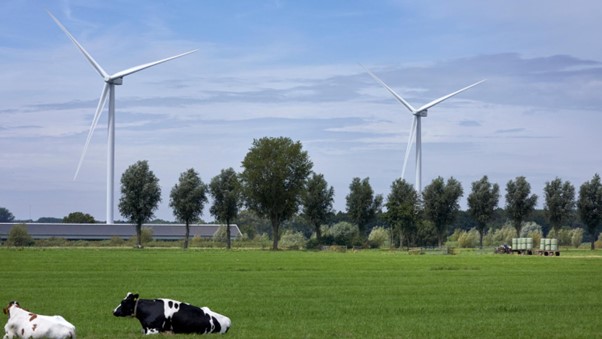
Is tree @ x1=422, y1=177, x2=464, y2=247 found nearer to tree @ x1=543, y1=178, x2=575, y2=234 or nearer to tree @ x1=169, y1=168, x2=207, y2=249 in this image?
tree @ x1=543, y1=178, x2=575, y2=234

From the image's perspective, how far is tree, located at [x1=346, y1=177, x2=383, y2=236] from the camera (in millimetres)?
129125

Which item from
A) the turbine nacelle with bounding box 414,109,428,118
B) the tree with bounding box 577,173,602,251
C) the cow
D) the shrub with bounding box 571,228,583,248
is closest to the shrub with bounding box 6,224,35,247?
the turbine nacelle with bounding box 414,109,428,118

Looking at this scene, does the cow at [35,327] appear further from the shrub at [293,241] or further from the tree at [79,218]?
the tree at [79,218]

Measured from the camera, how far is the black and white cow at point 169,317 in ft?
63.7

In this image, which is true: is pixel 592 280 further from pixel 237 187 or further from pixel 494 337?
pixel 237 187

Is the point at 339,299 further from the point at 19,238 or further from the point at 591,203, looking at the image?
the point at 591,203

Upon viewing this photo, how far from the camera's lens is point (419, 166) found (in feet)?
378

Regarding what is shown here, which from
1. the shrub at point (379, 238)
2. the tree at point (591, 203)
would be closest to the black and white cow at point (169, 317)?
the shrub at point (379, 238)

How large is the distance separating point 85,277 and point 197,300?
12987 millimetres

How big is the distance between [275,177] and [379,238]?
24.5 metres

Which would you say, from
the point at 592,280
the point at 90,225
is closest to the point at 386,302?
the point at 592,280

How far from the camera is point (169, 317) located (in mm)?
19406

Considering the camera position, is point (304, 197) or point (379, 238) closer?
point (304, 197)

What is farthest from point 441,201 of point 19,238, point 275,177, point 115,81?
point 19,238
